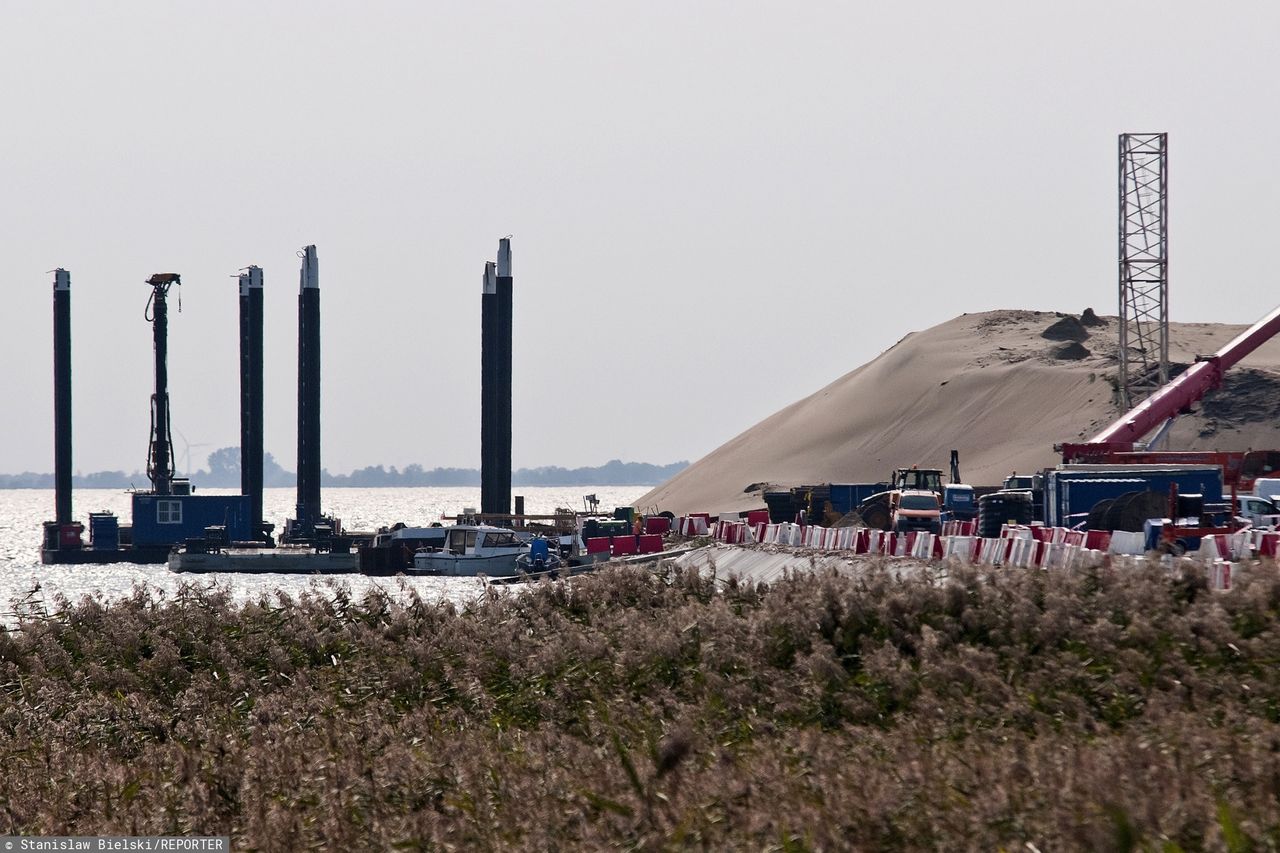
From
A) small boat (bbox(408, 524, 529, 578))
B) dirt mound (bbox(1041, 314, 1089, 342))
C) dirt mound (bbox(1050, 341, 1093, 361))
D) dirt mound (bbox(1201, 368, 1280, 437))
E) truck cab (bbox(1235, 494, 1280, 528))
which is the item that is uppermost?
dirt mound (bbox(1041, 314, 1089, 342))

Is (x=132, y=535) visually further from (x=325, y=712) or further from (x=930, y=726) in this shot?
(x=930, y=726)

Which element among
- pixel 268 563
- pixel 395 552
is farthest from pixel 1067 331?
pixel 395 552

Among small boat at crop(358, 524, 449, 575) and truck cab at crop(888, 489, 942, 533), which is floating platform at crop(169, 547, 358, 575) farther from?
truck cab at crop(888, 489, 942, 533)

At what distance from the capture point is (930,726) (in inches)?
527

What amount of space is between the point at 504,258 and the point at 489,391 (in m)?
7.52

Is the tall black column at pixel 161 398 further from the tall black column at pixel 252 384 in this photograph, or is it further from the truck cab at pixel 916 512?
the truck cab at pixel 916 512

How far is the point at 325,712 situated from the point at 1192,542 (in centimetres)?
1808

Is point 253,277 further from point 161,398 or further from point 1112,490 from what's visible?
point 1112,490

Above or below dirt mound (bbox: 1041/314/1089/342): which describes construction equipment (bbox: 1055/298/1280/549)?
below

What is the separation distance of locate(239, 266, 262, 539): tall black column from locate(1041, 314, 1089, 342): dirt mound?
96.9 metres

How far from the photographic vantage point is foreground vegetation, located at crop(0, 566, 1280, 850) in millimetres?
10320

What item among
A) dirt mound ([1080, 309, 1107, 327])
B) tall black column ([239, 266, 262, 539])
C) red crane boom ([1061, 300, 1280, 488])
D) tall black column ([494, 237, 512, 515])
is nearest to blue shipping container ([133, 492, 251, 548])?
tall black column ([239, 266, 262, 539])

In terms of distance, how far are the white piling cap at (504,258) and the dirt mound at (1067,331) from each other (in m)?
91.6

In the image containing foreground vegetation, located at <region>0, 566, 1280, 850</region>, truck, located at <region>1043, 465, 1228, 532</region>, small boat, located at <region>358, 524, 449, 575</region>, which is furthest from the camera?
small boat, located at <region>358, 524, 449, 575</region>
